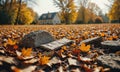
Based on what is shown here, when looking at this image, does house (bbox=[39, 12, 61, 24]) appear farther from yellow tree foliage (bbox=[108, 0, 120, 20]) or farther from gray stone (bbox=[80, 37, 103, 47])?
gray stone (bbox=[80, 37, 103, 47])

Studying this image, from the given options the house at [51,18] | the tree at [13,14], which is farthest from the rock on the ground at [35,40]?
the house at [51,18]

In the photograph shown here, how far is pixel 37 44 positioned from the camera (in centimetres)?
392

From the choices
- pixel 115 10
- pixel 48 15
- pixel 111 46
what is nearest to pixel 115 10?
pixel 115 10

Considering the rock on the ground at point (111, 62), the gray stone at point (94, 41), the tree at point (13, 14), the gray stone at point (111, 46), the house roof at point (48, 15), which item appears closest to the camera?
the rock on the ground at point (111, 62)

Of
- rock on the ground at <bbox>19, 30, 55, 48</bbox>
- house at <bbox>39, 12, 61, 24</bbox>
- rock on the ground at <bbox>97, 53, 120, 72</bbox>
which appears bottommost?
house at <bbox>39, 12, 61, 24</bbox>

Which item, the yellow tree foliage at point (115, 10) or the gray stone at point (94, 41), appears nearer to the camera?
the gray stone at point (94, 41)

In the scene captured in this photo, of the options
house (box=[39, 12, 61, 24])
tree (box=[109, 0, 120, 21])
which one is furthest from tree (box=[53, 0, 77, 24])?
house (box=[39, 12, 61, 24])

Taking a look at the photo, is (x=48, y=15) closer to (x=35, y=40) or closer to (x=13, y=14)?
(x=13, y=14)

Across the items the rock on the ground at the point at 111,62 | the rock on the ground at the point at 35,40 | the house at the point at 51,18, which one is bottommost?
the house at the point at 51,18

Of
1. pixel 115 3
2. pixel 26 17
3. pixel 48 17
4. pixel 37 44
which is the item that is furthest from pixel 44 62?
pixel 48 17

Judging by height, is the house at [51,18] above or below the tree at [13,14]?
below

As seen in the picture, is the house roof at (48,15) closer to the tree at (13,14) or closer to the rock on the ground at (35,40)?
the tree at (13,14)

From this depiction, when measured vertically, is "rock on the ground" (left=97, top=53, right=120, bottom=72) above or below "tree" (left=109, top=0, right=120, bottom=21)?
below

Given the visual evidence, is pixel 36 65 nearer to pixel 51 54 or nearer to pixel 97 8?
pixel 51 54
